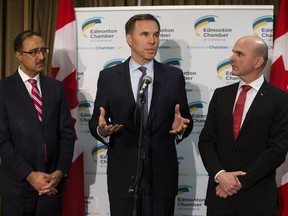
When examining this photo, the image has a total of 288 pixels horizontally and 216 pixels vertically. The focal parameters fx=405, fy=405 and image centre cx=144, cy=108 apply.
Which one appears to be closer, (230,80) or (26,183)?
(26,183)

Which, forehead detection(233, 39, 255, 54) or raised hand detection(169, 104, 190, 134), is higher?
forehead detection(233, 39, 255, 54)

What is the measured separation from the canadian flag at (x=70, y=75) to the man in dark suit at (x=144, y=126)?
3.34 feet

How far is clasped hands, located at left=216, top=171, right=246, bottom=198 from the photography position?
260cm

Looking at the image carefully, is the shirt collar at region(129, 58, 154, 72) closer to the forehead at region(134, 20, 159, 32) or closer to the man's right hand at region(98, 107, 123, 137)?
the forehead at region(134, 20, 159, 32)

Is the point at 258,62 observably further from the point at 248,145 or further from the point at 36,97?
the point at 36,97

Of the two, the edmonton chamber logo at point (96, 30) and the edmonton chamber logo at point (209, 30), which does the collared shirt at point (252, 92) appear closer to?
Result: the edmonton chamber logo at point (209, 30)

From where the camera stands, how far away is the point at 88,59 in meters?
3.98

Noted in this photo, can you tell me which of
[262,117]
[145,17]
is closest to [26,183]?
[145,17]

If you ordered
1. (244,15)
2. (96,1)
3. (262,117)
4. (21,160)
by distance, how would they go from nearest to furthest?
(262,117) < (21,160) < (244,15) < (96,1)

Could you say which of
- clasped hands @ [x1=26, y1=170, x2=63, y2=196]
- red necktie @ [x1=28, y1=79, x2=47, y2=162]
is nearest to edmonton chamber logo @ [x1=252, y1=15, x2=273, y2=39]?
red necktie @ [x1=28, y1=79, x2=47, y2=162]

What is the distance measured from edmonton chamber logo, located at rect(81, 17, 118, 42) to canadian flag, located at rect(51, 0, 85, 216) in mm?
132

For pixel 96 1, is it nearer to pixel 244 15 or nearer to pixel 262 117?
pixel 244 15

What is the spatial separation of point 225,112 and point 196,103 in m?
1.12

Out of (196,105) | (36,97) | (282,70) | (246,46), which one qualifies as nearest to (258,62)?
(246,46)
